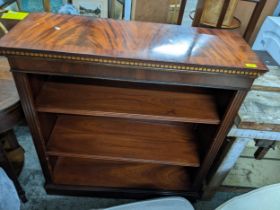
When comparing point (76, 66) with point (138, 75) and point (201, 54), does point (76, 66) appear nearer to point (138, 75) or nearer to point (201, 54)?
point (138, 75)

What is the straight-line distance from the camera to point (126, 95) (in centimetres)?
97

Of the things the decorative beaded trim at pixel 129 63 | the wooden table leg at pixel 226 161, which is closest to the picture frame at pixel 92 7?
the decorative beaded trim at pixel 129 63

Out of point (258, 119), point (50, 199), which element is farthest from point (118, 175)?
point (258, 119)

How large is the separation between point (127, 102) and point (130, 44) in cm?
27

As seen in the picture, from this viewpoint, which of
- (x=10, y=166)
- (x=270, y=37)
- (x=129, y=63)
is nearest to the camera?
(x=129, y=63)

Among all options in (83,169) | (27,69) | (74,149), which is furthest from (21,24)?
(83,169)

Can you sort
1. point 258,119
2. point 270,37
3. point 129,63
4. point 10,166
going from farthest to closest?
1. point 270,37
2. point 10,166
3. point 258,119
4. point 129,63

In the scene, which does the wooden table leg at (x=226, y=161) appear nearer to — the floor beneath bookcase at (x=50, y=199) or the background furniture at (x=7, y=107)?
the floor beneath bookcase at (x=50, y=199)

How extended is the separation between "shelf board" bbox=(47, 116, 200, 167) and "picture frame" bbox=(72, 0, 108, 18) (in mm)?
530

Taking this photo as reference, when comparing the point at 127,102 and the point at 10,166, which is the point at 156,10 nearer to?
the point at 127,102

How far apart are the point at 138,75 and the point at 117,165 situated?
78 centimetres

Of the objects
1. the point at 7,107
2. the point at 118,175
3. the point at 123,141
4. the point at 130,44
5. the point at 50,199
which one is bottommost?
the point at 50,199

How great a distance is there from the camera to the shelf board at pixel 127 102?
888mm

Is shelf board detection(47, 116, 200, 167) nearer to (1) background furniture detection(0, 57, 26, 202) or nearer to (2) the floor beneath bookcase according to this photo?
(1) background furniture detection(0, 57, 26, 202)
